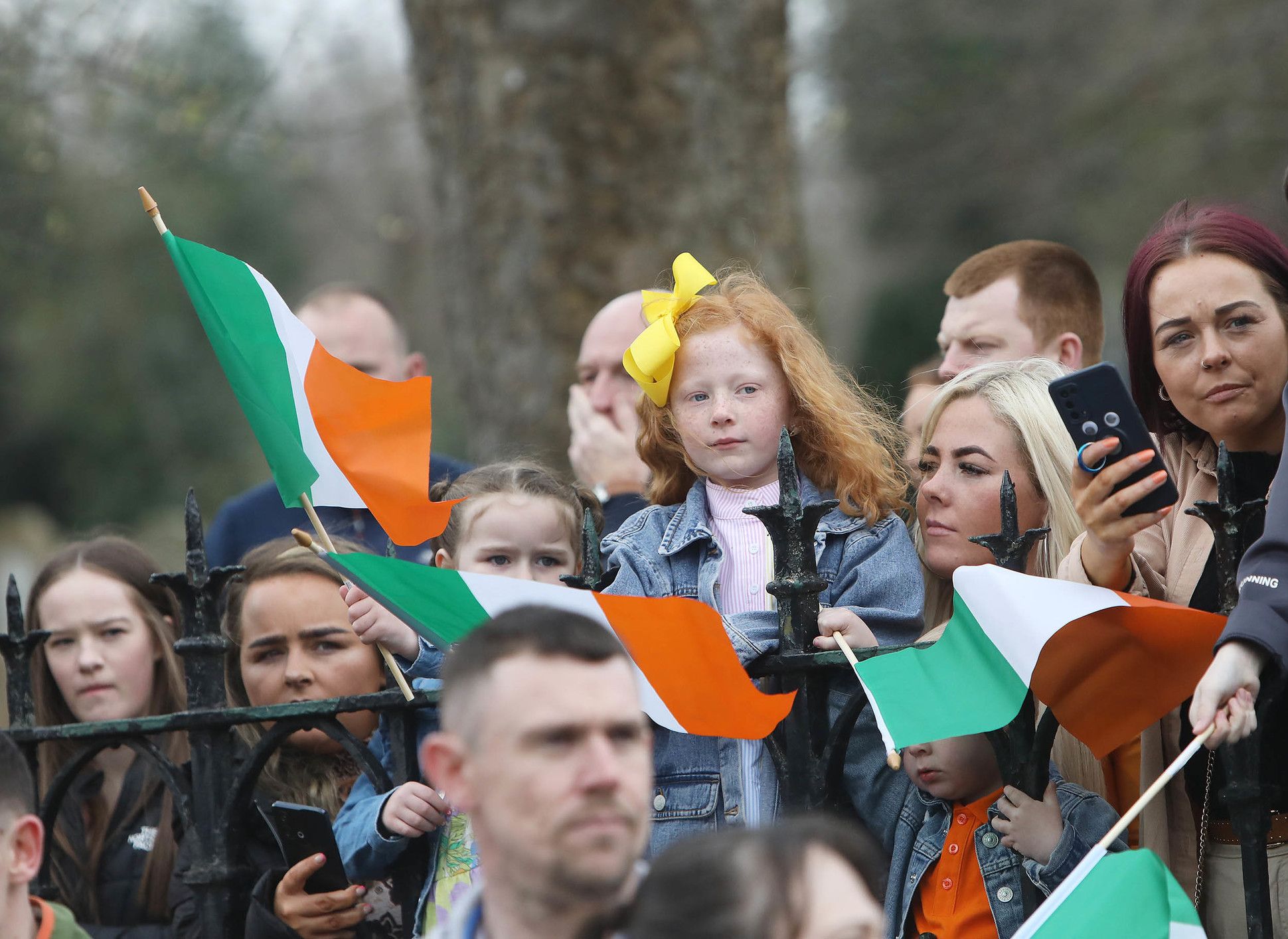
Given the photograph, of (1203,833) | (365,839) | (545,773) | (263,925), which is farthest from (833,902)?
(263,925)

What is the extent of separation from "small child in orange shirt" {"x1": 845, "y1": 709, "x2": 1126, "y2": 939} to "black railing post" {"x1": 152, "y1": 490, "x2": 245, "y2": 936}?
1335 millimetres

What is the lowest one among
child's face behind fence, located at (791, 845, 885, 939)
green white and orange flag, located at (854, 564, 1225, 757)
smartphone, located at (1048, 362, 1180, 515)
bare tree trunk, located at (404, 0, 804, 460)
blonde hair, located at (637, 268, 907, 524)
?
child's face behind fence, located at (791, 845, 885, 939)

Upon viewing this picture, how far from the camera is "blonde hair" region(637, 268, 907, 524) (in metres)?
3.54

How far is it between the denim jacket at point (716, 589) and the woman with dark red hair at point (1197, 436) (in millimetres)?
425

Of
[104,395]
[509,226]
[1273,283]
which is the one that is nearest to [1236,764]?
[1273,283]

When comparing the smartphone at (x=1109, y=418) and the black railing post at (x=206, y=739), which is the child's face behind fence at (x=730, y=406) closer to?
the smartphone at (x=1109, y=418)

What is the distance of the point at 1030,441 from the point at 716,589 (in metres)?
0.81

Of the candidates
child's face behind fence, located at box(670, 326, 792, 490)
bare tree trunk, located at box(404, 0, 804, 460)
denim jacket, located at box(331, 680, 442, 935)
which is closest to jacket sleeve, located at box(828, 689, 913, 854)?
child's face behind fence, located at box(670, 326, 792, 490)

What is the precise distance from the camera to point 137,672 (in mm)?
4258

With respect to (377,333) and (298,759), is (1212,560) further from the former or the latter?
(377,333)

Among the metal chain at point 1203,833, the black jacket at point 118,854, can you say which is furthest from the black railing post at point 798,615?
the black jacket at point 118,854

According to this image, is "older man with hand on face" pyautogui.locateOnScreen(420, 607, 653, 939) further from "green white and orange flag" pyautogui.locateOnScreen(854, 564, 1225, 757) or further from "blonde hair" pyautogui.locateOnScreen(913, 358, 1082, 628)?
"blonde hair" pyautogui.locateOnScreen(913, 358, 1082, 628)

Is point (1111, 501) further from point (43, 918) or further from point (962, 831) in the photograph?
point (43, 918)

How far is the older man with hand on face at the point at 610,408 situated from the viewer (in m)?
5.00
